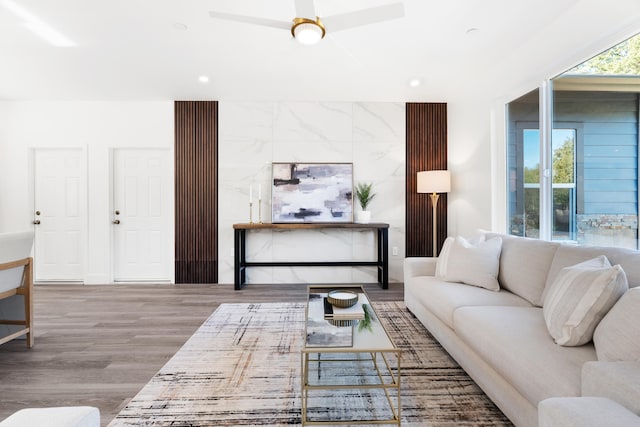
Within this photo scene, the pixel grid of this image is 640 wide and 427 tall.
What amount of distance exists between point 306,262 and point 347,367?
7.80 ft

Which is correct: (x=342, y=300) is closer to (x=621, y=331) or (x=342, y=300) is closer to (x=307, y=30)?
(x=621, y=331)

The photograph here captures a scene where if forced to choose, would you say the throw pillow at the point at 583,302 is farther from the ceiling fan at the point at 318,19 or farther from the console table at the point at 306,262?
the console table at the point at 306,262

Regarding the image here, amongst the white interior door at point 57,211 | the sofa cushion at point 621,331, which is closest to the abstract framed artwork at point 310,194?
the white interior door at point 57,211

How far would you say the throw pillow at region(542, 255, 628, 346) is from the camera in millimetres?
1323

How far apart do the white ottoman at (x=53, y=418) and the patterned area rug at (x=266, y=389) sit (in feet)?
2.72

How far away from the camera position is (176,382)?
6.06 feet

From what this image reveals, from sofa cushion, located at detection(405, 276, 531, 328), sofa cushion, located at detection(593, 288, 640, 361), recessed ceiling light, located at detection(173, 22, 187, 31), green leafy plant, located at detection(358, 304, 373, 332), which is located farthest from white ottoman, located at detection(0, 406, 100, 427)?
recessed ceiling light, located at detection(173, 22, 187, 31)

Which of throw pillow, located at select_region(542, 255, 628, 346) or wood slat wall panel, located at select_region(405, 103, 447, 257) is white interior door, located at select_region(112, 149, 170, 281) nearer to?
wood slat wall panel, located at select_region(405, 103, 447, 257)

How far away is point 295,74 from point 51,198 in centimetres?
385

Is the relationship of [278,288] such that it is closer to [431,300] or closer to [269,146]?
[269,146]

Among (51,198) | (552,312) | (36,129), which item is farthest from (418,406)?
(36,129)

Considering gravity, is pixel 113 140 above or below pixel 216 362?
above

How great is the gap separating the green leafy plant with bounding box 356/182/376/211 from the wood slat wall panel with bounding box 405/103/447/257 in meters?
0.54

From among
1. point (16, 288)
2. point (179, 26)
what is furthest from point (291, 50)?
point (16, 288)
